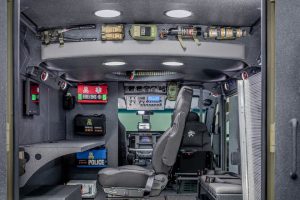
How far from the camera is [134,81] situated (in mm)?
7410

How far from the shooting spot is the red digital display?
7.05 meters

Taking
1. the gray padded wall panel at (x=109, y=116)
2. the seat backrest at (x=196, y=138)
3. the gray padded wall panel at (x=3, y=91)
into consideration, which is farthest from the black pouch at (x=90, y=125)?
the gray padded wall panel at (x=3, y=91)

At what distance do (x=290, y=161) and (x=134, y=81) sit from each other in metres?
5.46

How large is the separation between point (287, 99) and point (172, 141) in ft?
9.27

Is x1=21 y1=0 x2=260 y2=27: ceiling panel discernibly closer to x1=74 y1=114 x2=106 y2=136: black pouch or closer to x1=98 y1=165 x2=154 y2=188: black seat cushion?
x1=98 y1=165 x2=154 y2=188: black seat cushion

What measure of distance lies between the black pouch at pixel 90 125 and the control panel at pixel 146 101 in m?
0.88

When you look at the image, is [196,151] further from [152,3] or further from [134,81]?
[152,3]

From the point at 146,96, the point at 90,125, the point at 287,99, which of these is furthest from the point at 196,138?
the point at 287,99

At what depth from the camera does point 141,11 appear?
13.2 feet

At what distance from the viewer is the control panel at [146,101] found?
766 centimetres

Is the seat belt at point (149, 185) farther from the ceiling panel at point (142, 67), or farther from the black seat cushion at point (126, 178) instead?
the ceiling panel at point (142, 67)

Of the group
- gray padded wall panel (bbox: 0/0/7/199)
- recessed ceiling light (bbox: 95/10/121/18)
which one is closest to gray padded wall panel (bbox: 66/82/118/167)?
recessed ceiling light (bbox: 95/10/121/18)

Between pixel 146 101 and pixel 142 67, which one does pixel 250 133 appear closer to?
pixel 142 67

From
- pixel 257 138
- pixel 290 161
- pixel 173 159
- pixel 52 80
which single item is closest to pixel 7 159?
pixel 290 161
